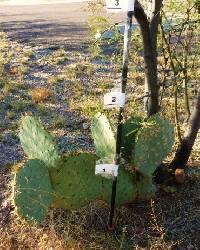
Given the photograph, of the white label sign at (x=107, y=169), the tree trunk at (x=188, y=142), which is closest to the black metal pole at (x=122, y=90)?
the white label sign at (x=107, y=169)

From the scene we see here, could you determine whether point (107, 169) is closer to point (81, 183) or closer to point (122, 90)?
point (81, 183)

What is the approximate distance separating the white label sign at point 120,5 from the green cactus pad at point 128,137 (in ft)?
4.36

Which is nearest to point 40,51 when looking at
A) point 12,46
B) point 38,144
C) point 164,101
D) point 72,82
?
point 12,46

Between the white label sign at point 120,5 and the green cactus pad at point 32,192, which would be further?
the green cactus pad at point 32,192

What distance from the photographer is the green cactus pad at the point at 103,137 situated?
438 centimetres

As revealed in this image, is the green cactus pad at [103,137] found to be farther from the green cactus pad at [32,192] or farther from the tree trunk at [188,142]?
the tree trunk at [188,142]

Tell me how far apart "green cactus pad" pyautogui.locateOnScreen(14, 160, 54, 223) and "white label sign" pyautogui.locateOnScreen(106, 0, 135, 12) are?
4.58 ft

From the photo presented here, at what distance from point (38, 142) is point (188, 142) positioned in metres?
→ 1.40

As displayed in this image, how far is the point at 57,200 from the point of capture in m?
4.33

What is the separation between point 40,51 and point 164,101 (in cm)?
372

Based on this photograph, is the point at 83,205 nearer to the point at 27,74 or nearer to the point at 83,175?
the point at 83,175

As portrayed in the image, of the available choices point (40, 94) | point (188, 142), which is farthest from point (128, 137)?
point (40, 94)

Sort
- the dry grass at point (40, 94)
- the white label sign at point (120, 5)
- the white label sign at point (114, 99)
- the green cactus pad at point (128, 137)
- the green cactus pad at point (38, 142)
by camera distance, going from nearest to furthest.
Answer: the white label sign at point (120, 5) < the white label sign at point (114, 99) < the green cactus pad at point (38, 142) < the green cactus pad at point (128, 137) < the dry grass at point (40, 94)

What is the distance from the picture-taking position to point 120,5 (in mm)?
3502
